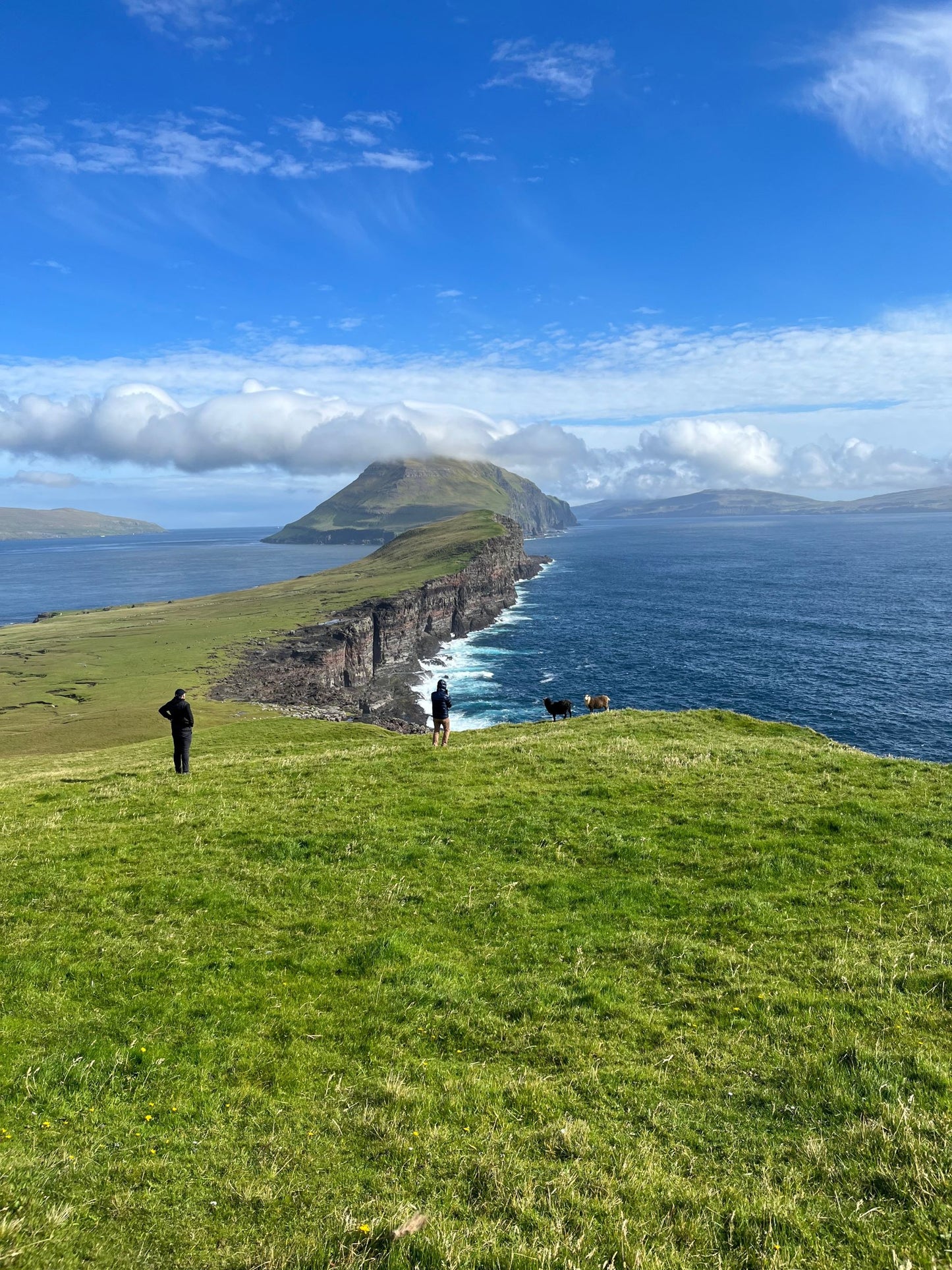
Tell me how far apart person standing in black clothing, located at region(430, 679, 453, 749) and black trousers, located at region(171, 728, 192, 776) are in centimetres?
1089

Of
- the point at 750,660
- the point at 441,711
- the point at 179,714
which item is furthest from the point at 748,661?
the point at 179,714

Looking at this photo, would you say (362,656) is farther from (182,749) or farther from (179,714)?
(179,714)

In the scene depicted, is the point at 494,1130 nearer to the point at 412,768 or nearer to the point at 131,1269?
the point at 131,1269

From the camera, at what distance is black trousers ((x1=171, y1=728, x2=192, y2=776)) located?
26594 mm

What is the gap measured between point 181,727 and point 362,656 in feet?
365

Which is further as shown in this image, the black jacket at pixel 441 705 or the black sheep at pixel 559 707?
the black sheep at pixel 559 707

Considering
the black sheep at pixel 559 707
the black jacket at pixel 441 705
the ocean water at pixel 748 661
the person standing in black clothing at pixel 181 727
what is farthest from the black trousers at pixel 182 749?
the ocean water at pixel 748 661

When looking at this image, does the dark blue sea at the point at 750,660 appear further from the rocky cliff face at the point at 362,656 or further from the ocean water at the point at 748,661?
the rocky cliff face at the point at 362,656

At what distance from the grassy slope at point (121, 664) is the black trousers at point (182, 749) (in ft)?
194

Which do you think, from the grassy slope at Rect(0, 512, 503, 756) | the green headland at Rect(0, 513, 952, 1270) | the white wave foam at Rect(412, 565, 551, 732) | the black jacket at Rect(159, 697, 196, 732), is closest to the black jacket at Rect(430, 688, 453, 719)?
the green headland at Rect(0, 513, 952, 1270)

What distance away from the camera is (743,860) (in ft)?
57.3

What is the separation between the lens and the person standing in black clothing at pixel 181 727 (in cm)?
2578

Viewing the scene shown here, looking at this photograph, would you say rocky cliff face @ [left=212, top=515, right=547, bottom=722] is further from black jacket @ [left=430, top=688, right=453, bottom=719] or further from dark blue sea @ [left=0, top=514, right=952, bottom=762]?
black jacket @ [left=430, top=688, right=453, bottom=719]

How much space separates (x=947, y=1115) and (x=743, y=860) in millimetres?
8619
